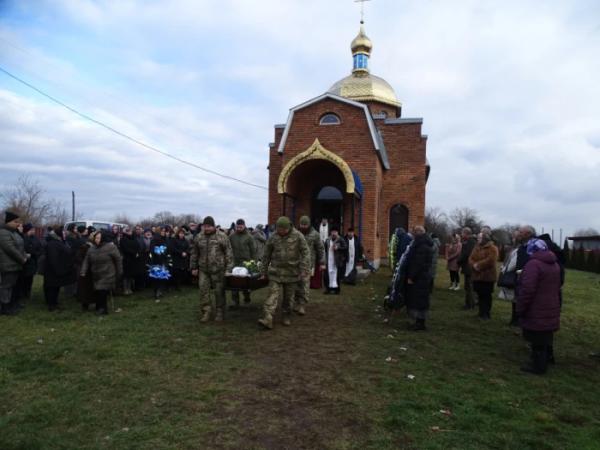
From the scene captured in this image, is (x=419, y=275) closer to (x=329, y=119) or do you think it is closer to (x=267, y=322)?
(x=267, y=322)

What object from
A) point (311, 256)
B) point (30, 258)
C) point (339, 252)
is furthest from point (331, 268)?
→ point (30, 258)

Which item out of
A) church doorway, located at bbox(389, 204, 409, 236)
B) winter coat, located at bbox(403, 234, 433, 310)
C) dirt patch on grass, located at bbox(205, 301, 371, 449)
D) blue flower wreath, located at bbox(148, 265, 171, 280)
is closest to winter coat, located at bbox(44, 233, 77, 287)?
blue flower wreath, located at bbox(148, 265, 171, 280)

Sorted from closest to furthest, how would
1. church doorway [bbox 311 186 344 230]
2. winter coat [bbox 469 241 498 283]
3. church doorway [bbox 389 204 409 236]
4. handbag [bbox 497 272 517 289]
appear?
handbag [bbox 497 272 517 289] → winter coat [bbox 469 241 498 283] → church doorway [bbox 311 186 344 230] → church doorway [bbox 389 204 409 236]

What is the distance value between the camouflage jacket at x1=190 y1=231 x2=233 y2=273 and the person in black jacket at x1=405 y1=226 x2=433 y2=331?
3152 millimetres

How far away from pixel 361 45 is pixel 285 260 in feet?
77.0

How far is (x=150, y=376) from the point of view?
4832 mm

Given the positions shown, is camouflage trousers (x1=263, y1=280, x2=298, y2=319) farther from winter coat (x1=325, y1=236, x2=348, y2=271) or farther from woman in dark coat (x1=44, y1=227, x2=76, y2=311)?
woman in dark coat (x1=44, y1=227, x2=76, y2=311)

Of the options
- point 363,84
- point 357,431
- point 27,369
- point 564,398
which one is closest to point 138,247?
point 27,369

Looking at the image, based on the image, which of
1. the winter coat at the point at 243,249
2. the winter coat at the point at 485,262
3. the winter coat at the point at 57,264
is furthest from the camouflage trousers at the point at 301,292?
the winter coat at the point at 57,264

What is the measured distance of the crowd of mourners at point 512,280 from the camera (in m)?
5.25

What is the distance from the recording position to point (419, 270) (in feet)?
23.4

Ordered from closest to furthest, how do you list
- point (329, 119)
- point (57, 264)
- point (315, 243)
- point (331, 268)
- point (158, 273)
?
point (57, 264), point (158, 273), point (315, 243), point (331, 268), point (329, 119)

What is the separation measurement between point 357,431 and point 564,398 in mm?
2552

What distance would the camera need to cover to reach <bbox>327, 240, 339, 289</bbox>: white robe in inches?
422
